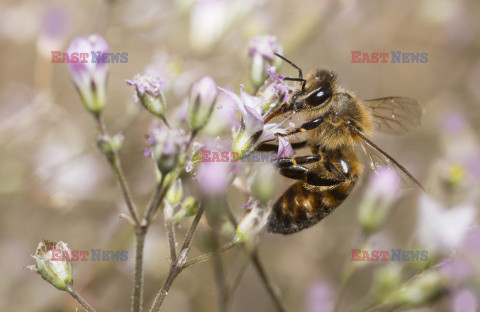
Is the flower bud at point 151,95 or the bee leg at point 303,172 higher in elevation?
the flower bud at point 151,95

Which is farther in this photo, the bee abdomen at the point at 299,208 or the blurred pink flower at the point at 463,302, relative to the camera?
the blurred pink flower at the point at 463,302

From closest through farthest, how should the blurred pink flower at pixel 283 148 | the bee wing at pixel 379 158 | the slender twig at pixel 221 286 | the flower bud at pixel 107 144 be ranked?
1. the flower bud at pixel 107 144
2. the blurred pink flower at pixel 283 148
3. the bee wing at pixel 379 158
4. the slender twig at pixel 221 286

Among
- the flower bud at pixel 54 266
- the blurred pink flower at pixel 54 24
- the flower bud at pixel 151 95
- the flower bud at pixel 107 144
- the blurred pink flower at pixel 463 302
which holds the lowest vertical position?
the blurred pink flower at pixel 463 302

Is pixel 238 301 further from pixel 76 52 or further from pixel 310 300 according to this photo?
pixel 76 52

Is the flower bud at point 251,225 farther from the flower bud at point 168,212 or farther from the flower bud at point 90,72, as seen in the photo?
the flower bud at point 90,72

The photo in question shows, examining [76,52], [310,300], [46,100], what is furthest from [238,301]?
[76,52]

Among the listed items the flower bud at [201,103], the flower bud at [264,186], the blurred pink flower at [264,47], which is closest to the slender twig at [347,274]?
the flower bud at [264,186]
